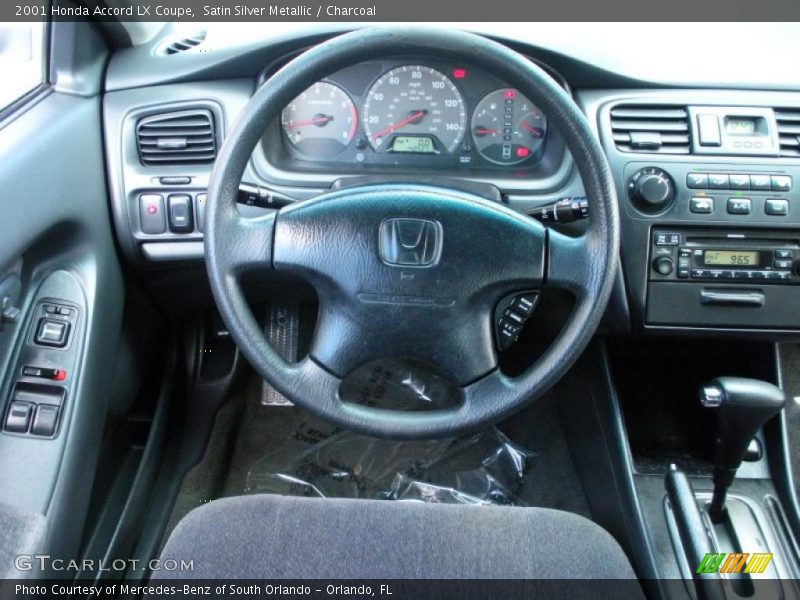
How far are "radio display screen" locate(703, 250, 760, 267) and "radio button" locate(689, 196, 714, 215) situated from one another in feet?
0.24

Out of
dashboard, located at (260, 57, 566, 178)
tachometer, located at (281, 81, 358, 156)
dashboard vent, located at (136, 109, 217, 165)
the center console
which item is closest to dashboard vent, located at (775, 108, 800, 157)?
the center console

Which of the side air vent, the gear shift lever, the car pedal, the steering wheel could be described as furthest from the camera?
the car pedal

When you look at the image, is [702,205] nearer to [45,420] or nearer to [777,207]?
[777,207]

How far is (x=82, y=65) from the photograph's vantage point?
1.39 meters

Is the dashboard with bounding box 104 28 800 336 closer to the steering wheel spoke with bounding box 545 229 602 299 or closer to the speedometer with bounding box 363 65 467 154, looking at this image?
the speedometer with bounding box 363 65 467 154

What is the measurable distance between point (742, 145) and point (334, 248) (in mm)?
805

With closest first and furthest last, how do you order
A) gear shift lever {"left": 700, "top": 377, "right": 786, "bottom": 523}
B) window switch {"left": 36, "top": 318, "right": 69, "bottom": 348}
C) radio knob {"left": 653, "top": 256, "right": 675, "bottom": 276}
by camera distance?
1. gear shift lever {"left": 700, "top": 377, "right": 786, "bottom": 523}
2. window switch {"left": 36, "top": 318, "right": 69, "bottom": 348}
3. radio knob {"left": 653, "top": 256, "right": 675, "bottom": 276}

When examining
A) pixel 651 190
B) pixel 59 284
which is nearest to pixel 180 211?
pixel 59 284

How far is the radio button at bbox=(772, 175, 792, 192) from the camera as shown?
53.0 inches

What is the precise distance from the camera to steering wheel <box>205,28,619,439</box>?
1034mm

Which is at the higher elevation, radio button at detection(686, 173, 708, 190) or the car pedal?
radio button at detection(686, 173, 708, 190)

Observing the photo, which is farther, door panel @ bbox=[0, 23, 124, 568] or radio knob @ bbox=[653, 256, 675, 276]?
radio knob @ bbox=[653, 256, 675, 276]

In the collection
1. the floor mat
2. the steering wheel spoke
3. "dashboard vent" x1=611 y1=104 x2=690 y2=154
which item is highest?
"dashboard vent" x1=611 y1=104 x2=690 y2=154

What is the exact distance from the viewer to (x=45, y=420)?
123cm
